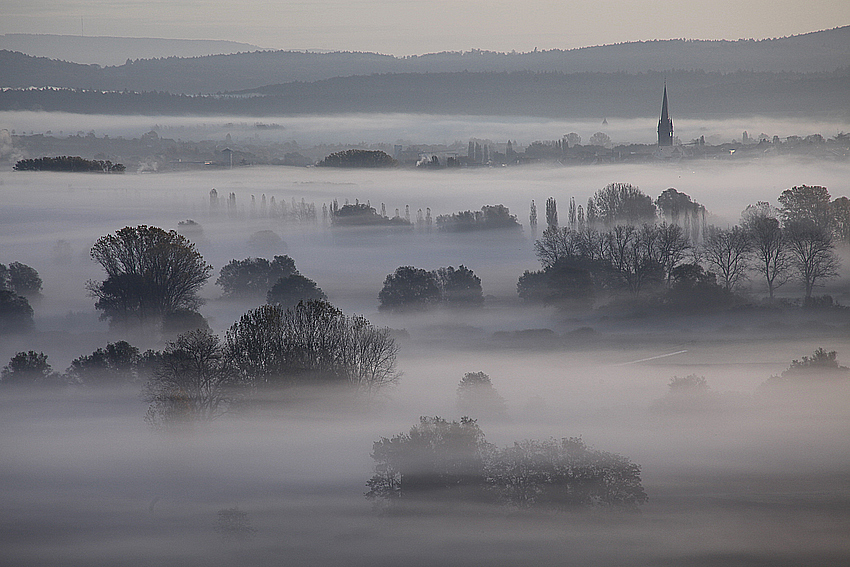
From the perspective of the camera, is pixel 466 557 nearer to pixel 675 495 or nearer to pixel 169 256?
pixel 675 495

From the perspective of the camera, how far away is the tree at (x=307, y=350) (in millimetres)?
19500

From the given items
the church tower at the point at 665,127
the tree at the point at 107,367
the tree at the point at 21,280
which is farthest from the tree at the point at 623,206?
the tree at the point at 21,280

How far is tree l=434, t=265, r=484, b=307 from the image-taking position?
27.4m

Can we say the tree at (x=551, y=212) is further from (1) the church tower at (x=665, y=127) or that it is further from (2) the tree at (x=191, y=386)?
(1) the church tower at (x=665, y=127)

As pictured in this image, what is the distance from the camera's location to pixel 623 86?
219 feet

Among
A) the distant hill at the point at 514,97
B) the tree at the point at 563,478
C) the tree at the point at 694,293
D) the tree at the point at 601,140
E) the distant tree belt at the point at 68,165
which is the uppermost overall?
the distant hill at the point at 514,97

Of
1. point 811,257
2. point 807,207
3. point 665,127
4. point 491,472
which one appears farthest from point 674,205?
point 491,472

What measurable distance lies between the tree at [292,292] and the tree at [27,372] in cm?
706

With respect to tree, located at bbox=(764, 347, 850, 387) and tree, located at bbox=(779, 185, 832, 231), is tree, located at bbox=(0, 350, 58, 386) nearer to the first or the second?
tree, located at bbox=(764, 347, 850, 387)

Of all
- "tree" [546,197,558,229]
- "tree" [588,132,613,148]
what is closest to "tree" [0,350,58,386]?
"tree" [546,197,558,229]

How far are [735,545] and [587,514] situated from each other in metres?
2.69

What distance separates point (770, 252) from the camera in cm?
2864

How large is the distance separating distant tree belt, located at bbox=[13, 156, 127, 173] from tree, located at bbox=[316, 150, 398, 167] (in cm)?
1094

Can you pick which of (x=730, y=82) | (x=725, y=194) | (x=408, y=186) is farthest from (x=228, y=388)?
(x=730, y=82)
